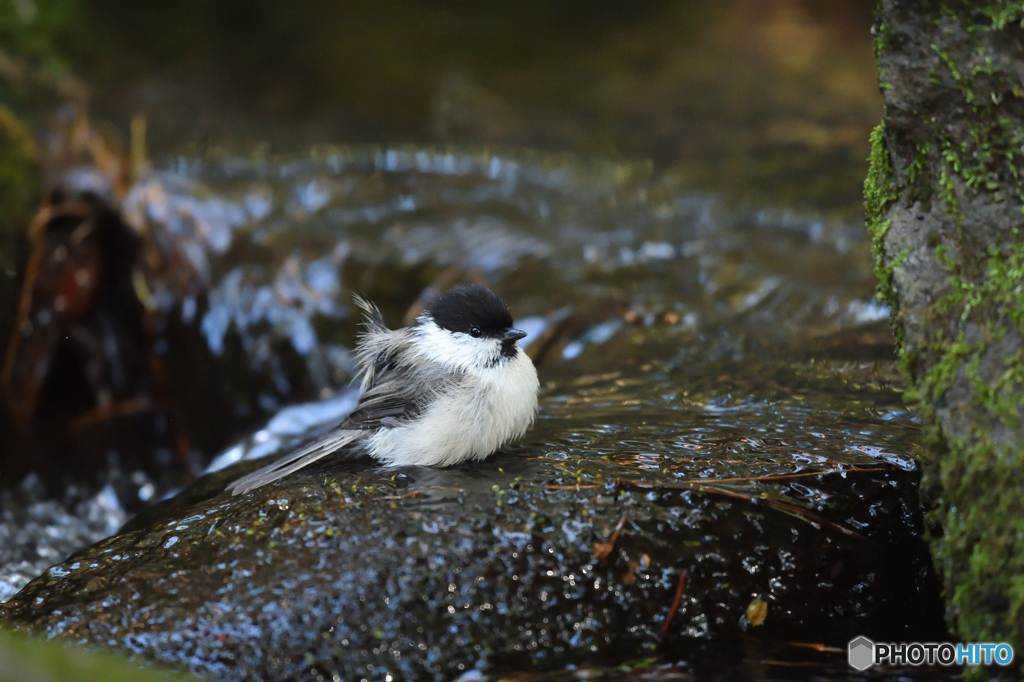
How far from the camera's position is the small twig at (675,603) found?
2.65 metres

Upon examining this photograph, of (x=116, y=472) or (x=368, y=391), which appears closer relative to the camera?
(x=368, y=391)

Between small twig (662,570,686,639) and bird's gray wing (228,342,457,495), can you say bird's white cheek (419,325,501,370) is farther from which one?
small twig (662,570,686,639)

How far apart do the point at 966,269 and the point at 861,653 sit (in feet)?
4.13

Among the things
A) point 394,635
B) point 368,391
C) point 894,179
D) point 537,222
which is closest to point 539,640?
point 394,635

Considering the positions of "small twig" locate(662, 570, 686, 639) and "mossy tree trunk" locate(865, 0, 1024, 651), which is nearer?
"mossy tree trunk" locate(865, 0, 1024, 651)

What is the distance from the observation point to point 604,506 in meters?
2.80

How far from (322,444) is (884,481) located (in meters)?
2.23

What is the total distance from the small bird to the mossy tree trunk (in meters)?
1.55

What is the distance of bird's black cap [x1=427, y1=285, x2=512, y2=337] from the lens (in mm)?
3596

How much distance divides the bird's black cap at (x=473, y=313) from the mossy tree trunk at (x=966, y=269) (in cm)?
159

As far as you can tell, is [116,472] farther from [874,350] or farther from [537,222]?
[874,350]

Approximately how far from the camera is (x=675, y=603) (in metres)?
2.67

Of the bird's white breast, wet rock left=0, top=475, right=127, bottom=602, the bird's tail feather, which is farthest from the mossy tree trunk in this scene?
wet rock left=0, top=475, right=127, bottom=602

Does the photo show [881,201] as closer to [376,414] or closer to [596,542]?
[596,542]
